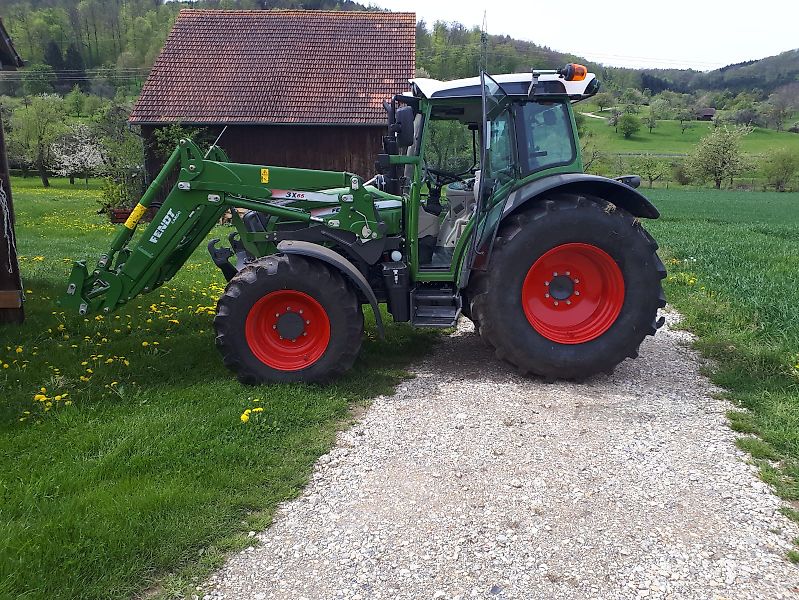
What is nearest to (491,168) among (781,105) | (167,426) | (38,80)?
(167,426)

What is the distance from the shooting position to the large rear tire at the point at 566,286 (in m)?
5.23

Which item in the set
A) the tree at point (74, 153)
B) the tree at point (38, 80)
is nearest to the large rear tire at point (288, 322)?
the tree at point (74, 153)

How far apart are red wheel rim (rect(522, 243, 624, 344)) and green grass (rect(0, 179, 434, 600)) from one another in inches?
56.6

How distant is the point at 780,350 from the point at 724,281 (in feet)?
11.0

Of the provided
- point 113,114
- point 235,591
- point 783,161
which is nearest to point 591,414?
point 235,591

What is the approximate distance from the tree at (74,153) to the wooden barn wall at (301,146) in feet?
67.9

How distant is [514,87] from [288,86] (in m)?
15.9

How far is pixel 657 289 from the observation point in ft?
17.4

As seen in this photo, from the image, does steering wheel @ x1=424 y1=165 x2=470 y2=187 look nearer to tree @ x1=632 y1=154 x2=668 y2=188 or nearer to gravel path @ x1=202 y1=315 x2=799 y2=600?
gravel path @ x1=202 y1=315 x2=799 y2=600

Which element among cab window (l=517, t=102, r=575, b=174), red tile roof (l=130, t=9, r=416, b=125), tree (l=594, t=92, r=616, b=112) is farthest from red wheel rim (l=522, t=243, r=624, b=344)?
tree (l=594, t=92, r=616, b=112)

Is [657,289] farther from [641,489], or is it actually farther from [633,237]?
[641,489]

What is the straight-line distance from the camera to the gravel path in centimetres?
298

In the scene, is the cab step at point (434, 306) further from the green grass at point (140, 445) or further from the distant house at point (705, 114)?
the distant house at point (705, 114)

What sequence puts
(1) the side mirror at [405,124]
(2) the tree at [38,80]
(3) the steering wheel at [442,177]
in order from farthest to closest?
1. (2) the tree at [38,80]
2. (3) the steering wheel at [442,177]
3. (1) the side mirror at [405,124]
